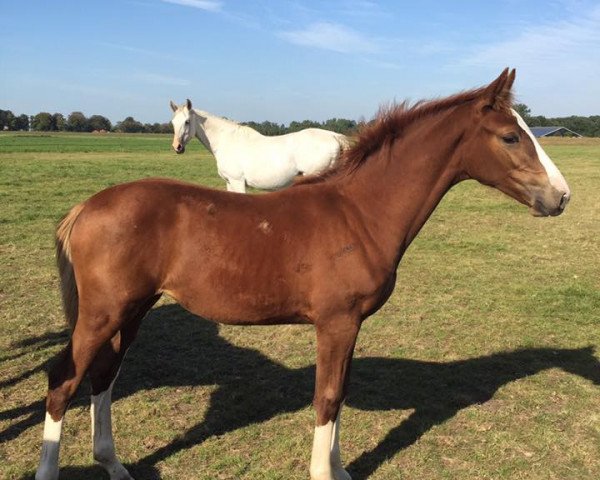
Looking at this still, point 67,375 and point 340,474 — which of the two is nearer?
point 67,375

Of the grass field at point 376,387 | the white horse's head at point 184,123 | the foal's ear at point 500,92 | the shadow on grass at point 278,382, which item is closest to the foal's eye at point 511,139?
the foal's ear at point 500,92

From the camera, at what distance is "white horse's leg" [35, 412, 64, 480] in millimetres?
3049

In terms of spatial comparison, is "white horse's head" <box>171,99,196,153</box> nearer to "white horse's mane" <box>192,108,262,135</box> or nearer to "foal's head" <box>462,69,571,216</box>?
"white horse's mane" <box>192,108,262,135</box>

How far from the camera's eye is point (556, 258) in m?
9.28

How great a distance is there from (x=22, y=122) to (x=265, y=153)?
120215 millimetres

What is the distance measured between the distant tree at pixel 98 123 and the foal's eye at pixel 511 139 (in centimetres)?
12575

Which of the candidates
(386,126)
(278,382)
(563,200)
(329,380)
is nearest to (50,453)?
(329,380)

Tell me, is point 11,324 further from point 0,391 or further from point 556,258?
point 556,258

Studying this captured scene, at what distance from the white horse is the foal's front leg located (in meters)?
6.72

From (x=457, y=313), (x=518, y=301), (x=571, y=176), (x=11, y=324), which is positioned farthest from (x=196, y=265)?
(x=571, y=176)

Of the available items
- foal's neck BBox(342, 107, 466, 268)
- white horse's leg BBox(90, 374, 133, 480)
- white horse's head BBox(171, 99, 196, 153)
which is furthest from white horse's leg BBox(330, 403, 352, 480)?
white horse's head BBox(171, 99, 196, 153)

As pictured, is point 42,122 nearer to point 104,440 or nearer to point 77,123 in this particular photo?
point 77,123

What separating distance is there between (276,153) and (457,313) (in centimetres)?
477

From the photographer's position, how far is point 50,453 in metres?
3.07
